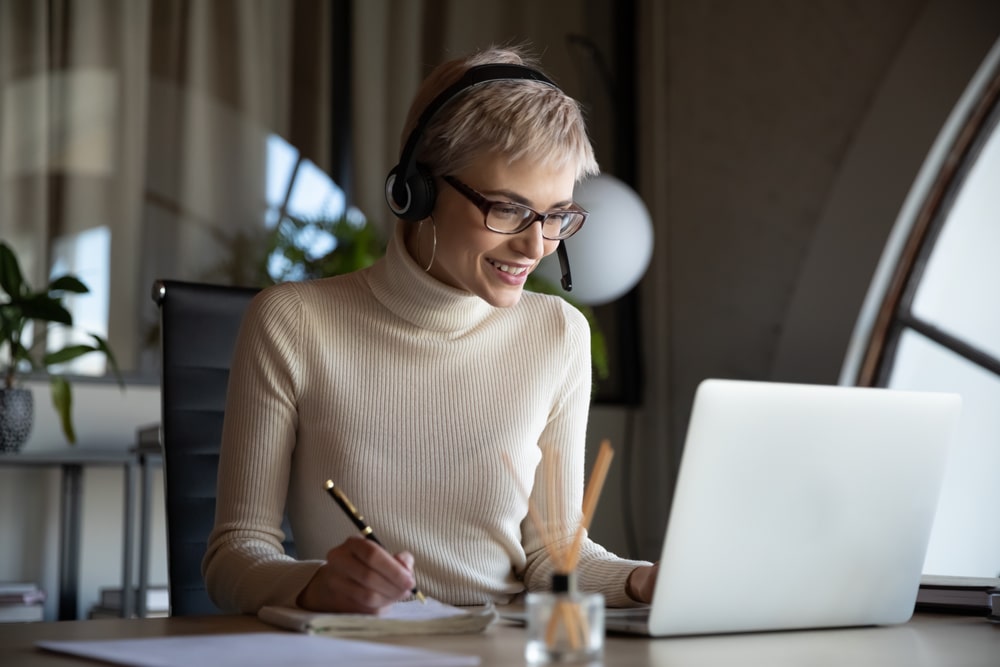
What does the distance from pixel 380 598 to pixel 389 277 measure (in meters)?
0.57

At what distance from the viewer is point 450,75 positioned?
1.39m

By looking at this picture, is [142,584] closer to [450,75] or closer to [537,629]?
[450,75]

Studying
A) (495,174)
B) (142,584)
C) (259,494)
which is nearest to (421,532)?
(259,494)

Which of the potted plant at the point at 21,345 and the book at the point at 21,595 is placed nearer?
the book at the point at 21,595

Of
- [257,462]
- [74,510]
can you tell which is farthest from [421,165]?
[74,510]

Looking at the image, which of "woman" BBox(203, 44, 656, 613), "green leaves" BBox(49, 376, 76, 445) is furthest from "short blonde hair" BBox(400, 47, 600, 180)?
"green leaves" BBox(49, 376, 76, 445)

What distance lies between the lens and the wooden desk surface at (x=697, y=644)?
0.82 meters

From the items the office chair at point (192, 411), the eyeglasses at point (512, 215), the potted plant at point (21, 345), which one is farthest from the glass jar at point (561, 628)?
the potted plant at point (21, 345)

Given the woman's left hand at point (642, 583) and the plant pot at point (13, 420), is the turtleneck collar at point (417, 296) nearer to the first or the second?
the woman's left hand at point (642, 583)

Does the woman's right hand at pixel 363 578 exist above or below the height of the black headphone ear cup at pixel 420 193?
below

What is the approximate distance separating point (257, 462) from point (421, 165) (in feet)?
1.34

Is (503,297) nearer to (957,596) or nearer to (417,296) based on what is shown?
(417,296)

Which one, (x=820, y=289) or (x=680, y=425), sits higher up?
(x=820, y=289)

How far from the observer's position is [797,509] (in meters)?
0.95
